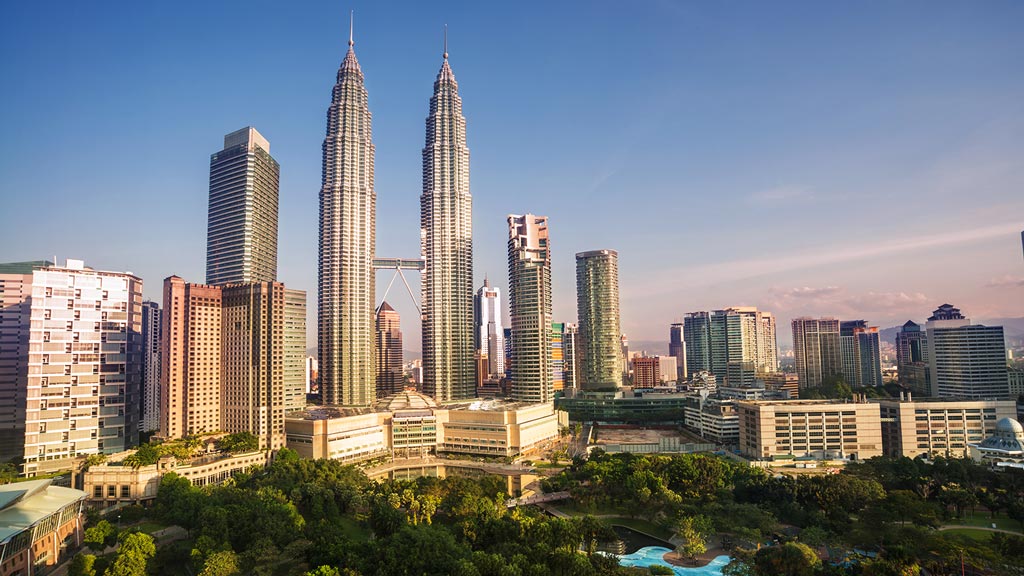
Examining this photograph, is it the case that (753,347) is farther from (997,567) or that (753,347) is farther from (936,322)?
(997,567)

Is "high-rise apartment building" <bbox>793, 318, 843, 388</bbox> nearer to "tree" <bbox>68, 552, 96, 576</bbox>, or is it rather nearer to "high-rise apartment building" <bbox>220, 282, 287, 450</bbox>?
"high-rise apartment building" <bbox>220, 282, 287, 450</bbox>

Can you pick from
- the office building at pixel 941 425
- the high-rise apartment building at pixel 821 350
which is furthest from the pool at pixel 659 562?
the high-rise apartment building at pixel 821 350

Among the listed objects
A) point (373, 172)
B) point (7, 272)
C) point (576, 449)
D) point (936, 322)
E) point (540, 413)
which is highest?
point (373, 172)

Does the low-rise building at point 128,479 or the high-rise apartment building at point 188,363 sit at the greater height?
the high-rise apartment building at point 188,363

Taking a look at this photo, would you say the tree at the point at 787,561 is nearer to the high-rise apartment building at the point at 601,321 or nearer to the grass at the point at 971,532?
the grass at the point at 971,532

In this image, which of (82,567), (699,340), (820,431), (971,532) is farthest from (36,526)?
(699,340)

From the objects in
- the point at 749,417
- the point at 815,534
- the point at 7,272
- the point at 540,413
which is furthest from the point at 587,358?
the point at 7,272
